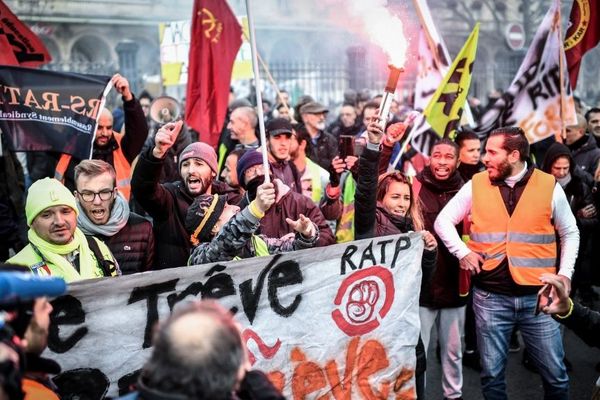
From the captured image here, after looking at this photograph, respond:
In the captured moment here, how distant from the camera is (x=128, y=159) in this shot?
610cm

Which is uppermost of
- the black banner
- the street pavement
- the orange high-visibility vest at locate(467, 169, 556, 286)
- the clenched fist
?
the black banner

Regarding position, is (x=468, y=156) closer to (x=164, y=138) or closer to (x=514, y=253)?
(x=514, y=253)

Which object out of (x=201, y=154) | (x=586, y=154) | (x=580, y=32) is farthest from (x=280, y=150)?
(x=580, y=32)

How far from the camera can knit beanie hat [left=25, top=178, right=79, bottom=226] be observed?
139 inches

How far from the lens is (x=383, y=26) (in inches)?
172

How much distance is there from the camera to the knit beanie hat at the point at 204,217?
154 inches

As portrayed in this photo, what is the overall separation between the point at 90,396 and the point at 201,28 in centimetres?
425

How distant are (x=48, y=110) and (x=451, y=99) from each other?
11.3 ft

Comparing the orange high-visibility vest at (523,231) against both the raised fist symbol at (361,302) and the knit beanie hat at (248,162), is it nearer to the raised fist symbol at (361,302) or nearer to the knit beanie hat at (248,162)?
the raised fist symbol at (361,302)

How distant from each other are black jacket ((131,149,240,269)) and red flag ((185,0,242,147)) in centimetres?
218

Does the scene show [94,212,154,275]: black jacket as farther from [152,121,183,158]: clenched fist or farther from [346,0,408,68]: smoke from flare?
[346,0,408,68]: smoke from flare

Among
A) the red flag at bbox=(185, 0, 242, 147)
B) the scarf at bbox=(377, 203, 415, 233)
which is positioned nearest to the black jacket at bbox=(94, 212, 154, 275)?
the scarf at bbox=(377, 203, 415, 233)

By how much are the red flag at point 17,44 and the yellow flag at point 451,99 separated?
3456 mm

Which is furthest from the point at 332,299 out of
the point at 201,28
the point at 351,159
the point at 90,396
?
the point at 201,28
